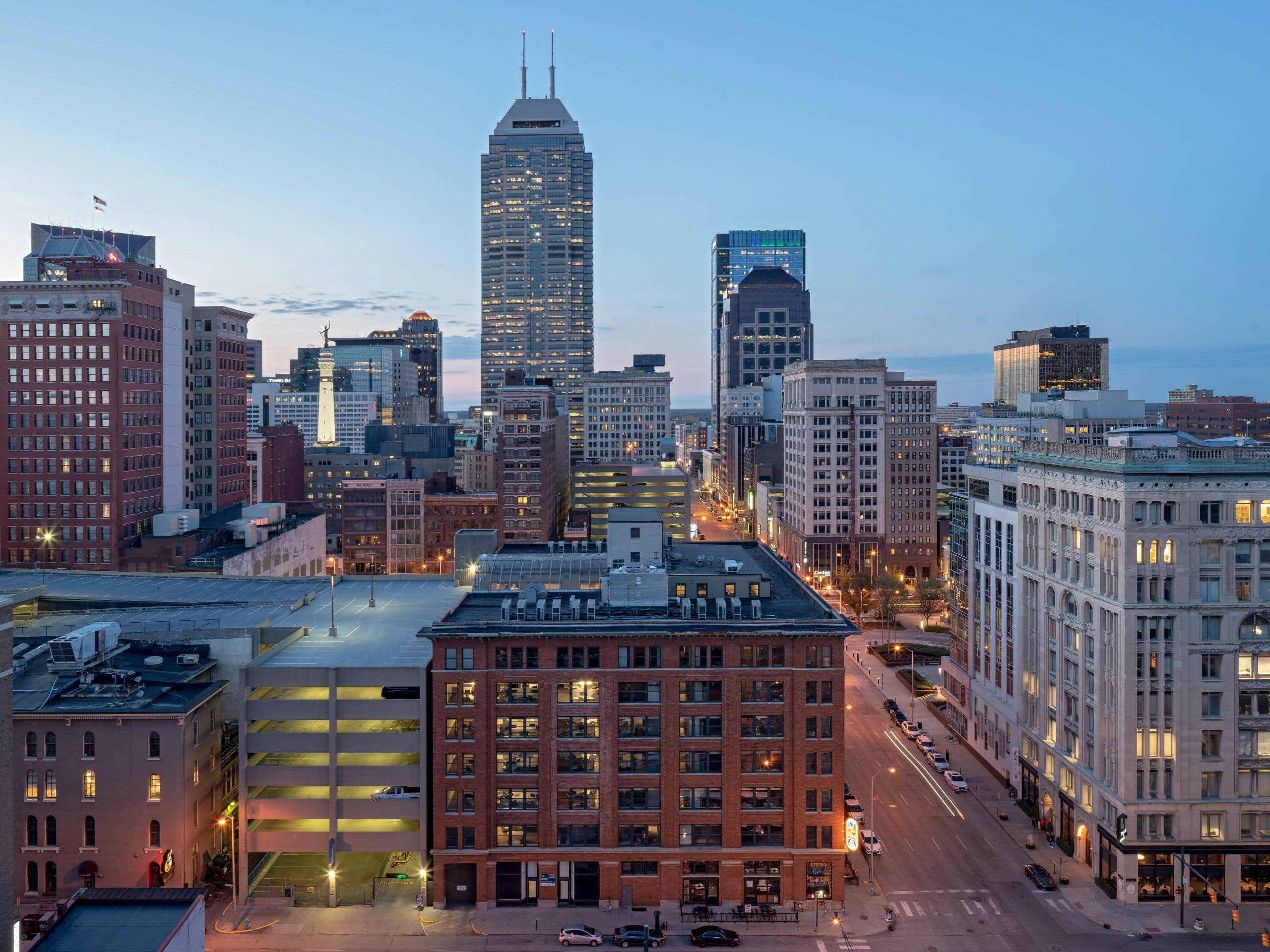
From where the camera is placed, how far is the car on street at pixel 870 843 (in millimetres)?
78750

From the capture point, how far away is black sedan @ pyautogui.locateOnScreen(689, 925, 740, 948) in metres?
65.6

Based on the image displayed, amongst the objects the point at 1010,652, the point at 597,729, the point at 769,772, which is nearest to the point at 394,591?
the point at 597,729

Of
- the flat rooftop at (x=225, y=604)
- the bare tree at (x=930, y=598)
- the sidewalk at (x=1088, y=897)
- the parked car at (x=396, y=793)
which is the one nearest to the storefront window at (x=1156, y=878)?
the sidewalk at (x=1088, y=897)

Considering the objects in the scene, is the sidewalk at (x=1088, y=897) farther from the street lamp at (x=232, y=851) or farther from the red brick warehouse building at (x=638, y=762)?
the street lamp at (x=232, y=851)

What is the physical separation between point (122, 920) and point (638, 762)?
3539cm

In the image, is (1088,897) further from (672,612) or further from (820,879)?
(672,612)

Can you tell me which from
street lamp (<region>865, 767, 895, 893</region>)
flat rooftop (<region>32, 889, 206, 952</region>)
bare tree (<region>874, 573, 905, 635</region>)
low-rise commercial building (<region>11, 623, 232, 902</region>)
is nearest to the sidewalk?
street lamp (<region>865, 767, 895, 893</region>)

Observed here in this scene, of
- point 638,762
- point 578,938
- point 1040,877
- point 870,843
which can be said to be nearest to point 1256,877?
point 1040,877

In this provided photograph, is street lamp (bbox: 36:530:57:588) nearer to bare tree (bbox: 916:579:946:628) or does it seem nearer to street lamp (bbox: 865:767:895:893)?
street lamp (bbox: 865:767:895:893)

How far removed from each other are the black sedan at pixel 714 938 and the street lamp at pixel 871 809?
14.0 m

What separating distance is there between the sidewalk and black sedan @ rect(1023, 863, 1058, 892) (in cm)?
73

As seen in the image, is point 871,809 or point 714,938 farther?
point 871,809

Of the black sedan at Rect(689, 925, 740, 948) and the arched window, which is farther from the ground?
the arched window

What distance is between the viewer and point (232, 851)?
7438 cm
